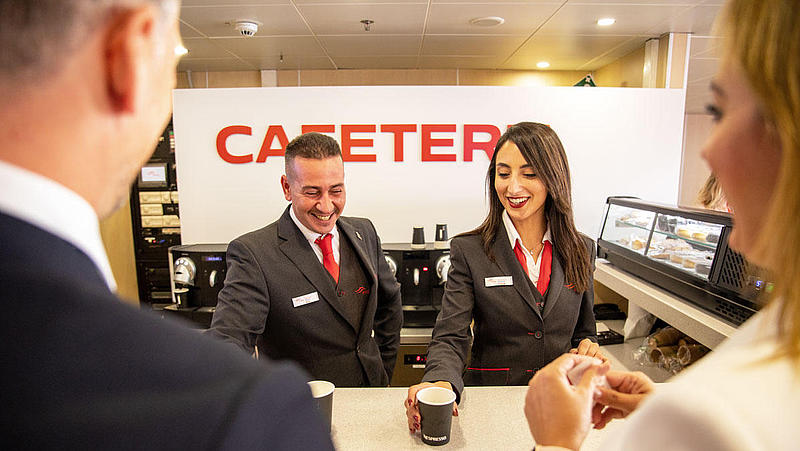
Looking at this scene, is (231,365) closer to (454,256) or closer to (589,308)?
(454,256)

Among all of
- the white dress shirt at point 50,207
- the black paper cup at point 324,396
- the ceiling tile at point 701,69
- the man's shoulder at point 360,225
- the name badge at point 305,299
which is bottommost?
the black paper cup at point 324,396

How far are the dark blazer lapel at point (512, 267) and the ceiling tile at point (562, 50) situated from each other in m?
3.27

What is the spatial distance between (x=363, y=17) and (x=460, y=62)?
6.60 ft

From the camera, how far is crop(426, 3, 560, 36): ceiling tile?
349 cm

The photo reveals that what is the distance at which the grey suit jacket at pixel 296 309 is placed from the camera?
1589 mm

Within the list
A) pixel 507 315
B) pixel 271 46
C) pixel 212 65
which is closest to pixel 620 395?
pixel 507 315

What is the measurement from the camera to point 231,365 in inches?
12.9

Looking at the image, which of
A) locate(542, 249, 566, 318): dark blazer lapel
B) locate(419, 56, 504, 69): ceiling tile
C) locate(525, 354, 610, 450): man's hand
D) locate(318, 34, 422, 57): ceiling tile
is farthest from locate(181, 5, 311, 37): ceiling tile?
locate(525, 354, 610, 450): man's hand

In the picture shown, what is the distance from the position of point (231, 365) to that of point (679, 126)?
3.61 metres

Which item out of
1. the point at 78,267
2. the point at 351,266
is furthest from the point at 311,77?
the point at 78,267

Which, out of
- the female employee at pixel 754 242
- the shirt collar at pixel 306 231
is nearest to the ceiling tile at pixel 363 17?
the shirt collar at pixel 306 231

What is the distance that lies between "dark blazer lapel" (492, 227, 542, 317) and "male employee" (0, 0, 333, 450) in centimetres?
139

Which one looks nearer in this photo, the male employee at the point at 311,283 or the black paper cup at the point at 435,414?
the black paper cup at the point at 435,414

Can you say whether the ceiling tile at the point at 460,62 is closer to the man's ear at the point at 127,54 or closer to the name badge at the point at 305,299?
the name badge at the point at 305,299
